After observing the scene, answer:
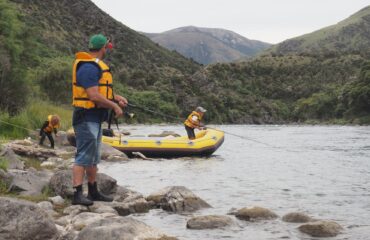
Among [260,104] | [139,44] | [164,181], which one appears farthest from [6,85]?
[139,44]

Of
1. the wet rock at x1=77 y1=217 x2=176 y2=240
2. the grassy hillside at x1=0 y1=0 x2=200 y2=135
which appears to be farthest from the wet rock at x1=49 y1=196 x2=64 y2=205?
the grassy hillside at x1=0 y1=0 x2=200 y2=135

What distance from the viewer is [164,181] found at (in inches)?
532

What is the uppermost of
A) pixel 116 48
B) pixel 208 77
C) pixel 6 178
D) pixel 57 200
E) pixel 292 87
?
pixel 116 48

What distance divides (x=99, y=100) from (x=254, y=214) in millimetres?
3528

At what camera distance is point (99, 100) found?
692 cm

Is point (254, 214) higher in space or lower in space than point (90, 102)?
lower

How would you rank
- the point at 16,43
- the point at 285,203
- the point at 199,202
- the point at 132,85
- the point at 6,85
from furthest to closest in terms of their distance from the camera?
the point at 132,85 < the point at 16,43 < the point at 6,85 < the point at 285,203 < the point at 199,202

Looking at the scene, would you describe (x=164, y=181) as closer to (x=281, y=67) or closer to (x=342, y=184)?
(x=342, y=184)

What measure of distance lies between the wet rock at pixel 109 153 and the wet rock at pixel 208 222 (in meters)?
9.97

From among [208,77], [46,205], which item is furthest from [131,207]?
[208,77]

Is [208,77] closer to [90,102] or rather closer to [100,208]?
[100,208]

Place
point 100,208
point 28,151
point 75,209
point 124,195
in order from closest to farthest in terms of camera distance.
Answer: point 75,209, point 100,208, point 124,195, point 28,151

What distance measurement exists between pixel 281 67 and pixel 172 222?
115251 mm

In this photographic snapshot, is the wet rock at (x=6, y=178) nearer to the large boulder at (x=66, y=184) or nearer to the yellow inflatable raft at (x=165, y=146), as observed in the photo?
the large boulder at (x=66, y=184)
